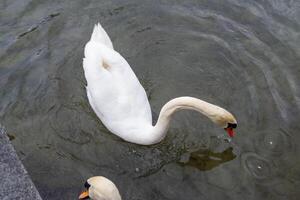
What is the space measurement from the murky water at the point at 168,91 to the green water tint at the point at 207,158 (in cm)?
1

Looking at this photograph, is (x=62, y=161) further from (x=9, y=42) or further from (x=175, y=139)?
(x=9, y=42)

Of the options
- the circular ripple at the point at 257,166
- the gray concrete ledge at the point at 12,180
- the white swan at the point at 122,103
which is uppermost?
the gray concrete ledge at the point at 12,180

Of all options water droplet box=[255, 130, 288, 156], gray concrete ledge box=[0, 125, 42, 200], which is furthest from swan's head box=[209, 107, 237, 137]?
gray concrete ledge box=[0, 125, 42, 200]

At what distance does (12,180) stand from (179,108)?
6.64 ft

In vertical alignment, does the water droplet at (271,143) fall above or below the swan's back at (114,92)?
below

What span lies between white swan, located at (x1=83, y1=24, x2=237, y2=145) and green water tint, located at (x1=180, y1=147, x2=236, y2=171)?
43cm

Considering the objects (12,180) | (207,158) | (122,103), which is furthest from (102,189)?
(207,158)

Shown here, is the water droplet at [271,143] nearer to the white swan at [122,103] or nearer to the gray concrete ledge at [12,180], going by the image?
the white swan at [122,103]


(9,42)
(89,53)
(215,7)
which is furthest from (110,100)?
(215,7)

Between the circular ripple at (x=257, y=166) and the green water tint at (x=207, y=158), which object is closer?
the circular ripple at (x=257, y=166)

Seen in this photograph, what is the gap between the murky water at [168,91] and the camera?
5527mm

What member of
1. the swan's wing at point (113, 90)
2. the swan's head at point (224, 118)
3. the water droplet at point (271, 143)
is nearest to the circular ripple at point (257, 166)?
the water droplet at point (271, 143)

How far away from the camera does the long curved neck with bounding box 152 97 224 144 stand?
517 cm

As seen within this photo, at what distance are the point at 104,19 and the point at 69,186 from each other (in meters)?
3.11
